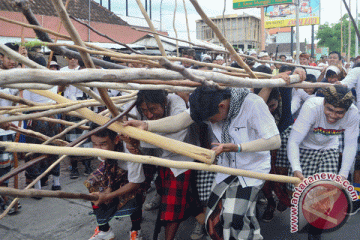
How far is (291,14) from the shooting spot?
1253 inches

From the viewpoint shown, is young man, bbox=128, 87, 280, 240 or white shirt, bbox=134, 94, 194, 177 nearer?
young man, bbox=128, 87, 280, 240

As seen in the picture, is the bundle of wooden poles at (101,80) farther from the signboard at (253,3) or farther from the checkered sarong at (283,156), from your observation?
the signboard at (253,3)

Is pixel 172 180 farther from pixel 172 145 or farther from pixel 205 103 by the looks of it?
pixel 172 145

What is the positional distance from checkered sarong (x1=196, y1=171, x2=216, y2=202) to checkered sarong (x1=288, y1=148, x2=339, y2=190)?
674 mm

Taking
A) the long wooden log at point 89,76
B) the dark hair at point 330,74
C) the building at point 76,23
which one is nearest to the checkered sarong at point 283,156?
the dark hair at point 330,74

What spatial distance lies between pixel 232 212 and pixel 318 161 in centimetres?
98

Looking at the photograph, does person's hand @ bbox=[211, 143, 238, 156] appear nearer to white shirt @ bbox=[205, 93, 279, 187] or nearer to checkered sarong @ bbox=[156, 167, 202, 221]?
white shirt @ bbox=[205, 93, 279, 187]

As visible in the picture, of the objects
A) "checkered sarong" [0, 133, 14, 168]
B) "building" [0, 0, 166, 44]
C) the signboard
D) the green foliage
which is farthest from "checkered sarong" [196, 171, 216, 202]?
the green foliage

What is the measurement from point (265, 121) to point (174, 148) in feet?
2.76

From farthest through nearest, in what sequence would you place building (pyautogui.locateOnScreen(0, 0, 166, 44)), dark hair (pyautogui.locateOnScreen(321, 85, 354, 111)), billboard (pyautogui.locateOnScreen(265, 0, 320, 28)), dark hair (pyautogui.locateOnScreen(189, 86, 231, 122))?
billboard (pyautogui.locateOnScreen(265, 0, 320, 28)) → building (pyautogui.locateOnScreen(0, 0, 166, 44)) → dark hair (pyautogui.locateOnScreen(321, 85, 354, 111)) → dark hair (pyautogui.locateOnScreen(189, 86, 231, 122))

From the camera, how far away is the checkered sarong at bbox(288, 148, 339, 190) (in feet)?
8.72

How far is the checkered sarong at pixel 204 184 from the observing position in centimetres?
270

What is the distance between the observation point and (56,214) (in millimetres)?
3537

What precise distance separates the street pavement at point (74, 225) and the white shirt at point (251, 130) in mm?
1043
